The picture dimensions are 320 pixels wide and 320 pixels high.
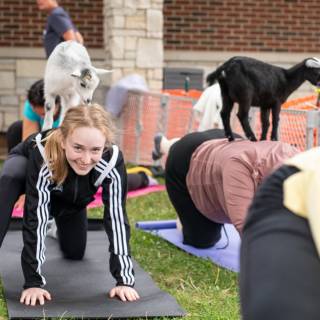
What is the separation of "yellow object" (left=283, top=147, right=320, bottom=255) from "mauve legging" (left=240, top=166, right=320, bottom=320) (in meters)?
0.02

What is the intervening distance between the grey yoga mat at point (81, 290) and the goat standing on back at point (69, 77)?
976 mm

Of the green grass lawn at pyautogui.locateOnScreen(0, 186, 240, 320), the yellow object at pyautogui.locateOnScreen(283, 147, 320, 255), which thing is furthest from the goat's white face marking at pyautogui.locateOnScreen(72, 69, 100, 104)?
the yellow object at pyautogui.locateOnScreen(283, 147, 320, 255)

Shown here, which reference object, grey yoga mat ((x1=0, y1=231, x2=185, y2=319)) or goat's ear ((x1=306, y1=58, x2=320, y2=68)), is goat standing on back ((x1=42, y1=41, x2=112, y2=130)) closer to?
grey yoga mat ((x1=0, y1=231, x2=185, y2=319))

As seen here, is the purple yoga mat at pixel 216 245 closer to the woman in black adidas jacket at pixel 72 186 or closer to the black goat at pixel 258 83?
the black goat at pixel 258 83

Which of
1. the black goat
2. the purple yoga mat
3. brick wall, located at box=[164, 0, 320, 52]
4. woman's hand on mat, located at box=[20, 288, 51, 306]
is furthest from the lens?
brick wall, located at box=[164, 0, 320, 52]

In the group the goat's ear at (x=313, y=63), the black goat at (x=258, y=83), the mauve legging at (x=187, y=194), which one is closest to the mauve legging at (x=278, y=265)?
the black goat at (x=258, y=83)

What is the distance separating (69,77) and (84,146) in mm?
1286

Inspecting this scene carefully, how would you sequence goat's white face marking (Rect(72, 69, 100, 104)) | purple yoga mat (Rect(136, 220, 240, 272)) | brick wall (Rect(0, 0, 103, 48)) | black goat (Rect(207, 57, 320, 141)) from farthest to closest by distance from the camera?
brick wall (Rect(0, 0, 103, 48)), purple yoga mat (Rect(136, 220, 240, 272)), goat's white face marking (Rect(72, 69, 100, 104)), black goat (Rect(207, 57, 320, 141))

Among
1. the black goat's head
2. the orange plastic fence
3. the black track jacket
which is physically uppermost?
the black goat's head

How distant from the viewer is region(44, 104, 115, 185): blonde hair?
Result: 3773mm

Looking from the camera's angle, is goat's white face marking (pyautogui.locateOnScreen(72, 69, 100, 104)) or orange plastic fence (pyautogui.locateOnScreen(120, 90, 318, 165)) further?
orange plastic fence (pyautogui.locateOnScreen(120, 90, 318, 165))

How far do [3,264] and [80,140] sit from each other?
1331 mm

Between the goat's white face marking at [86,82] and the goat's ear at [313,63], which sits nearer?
the goat's ear at [313,63]

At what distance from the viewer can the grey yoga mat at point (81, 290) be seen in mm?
3787
